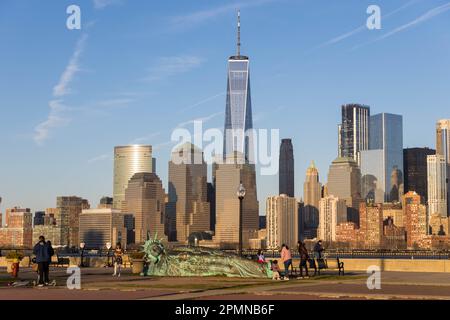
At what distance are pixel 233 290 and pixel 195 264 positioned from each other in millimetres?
8610

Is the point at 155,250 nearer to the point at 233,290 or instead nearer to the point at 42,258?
the point at 42,258

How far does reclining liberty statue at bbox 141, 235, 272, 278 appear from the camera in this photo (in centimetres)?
3334

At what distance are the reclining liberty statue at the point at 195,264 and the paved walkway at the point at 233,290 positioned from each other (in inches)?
69.8

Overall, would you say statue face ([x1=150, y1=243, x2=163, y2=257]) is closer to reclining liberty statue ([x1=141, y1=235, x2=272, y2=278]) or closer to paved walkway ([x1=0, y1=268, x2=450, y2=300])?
reclining liberty statue ([x1=141, y1=235, x2=272, y2=278])

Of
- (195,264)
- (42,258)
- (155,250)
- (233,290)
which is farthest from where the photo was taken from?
(155,250)

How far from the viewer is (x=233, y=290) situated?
25406 mm

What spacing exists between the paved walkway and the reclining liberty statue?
1.77m

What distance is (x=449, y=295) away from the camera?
77.0 feet

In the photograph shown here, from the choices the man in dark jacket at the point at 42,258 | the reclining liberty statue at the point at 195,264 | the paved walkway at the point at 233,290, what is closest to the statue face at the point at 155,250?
the reclining liberty statue at the point at 195,264

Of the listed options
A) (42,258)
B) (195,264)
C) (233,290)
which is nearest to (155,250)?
(195,264)

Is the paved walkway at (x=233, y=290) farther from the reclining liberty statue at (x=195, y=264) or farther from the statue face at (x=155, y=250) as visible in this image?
the statue face at (x=155, y=250)
